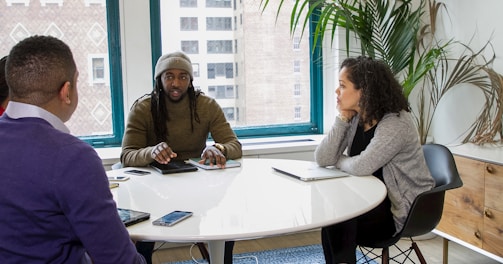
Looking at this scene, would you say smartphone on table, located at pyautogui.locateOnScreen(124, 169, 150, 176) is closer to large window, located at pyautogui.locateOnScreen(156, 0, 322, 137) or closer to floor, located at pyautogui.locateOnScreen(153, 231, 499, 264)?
floor, located at pyautogui.locateOnScreen(153, 231, 499, 264)

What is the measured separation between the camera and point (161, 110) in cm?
307

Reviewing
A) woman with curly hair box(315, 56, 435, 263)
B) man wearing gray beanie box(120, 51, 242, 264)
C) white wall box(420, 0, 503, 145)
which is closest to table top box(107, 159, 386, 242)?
woman with curly hair box(315, 56, 435, 263)

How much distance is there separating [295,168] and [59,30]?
6.97 feet

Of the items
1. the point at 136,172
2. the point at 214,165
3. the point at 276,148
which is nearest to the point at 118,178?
the point at 136,172

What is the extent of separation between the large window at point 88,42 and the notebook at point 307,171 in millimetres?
1723

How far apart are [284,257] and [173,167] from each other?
4.08 ft

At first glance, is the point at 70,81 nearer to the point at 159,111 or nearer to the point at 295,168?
the point at 295,168

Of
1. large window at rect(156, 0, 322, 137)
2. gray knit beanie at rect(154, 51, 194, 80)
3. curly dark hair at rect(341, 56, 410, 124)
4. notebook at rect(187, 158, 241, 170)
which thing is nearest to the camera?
curly dark hair at rect(341, 56, 410, 124)

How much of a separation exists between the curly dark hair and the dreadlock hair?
3.37ft

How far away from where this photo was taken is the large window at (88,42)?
3.54m

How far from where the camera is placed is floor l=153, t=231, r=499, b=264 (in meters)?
3.31

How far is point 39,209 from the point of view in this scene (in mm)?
1255

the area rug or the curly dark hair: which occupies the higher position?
the curly dark hair

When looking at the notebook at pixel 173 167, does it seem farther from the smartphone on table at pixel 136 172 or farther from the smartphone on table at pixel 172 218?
the smartphone on table at pixel 172 218
